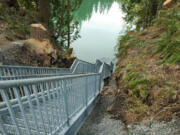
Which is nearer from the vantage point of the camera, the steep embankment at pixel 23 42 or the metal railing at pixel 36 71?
the metal railing at pixel 36 71

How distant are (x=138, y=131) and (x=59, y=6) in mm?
11719

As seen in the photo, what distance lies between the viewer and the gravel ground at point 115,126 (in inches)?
89.1

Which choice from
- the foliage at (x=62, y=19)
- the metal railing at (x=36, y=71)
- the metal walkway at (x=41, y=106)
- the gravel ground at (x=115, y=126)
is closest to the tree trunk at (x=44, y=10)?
the foliage at (x=62, y=19)

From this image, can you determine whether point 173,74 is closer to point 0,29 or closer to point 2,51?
point 2,51

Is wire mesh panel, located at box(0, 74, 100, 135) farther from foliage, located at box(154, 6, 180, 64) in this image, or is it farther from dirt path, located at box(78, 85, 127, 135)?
foliage, located at box(154, 6, 180, 64)

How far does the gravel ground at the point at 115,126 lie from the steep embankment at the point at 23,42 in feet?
13.7

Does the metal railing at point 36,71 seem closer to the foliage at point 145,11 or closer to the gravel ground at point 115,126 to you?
the gravel ground at point 115,126

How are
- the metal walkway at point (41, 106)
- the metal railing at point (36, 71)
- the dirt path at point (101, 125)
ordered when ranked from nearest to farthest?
the metal walkway at point (41, 106) < the dirt path at point (101, 125) < the metal railing at point (36, 71)

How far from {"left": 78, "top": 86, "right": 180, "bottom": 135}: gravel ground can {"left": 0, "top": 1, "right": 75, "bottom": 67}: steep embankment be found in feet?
13.7

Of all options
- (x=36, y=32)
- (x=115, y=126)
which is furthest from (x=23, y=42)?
(x=115, y=126)

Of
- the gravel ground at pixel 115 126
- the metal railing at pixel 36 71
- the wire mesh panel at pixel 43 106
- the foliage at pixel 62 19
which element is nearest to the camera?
the wire mesh panel at pixel 43 106

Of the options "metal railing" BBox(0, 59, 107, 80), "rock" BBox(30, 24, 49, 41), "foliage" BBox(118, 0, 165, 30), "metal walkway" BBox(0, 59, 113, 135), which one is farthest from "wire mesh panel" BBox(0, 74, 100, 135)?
"foliage" BBox(118, 0, 165, 30)

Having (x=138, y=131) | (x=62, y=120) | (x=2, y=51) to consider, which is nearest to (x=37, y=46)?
(x=2, y=51)

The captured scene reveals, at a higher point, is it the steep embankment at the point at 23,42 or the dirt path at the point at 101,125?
the steep embankment at the point at 23,42
